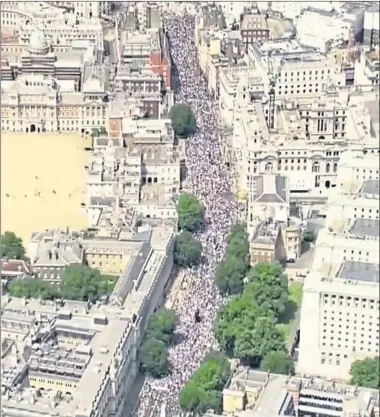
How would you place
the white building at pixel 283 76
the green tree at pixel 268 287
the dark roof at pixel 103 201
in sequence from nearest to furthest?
the green tree at pixel 268 287, the dark roof at pixel 103 201, the white building at pixel 283 76

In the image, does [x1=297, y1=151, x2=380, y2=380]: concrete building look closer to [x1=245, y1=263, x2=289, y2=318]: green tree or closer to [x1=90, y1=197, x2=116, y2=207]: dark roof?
[x1=245, y1=263, x2=289, y2=318]: green tree

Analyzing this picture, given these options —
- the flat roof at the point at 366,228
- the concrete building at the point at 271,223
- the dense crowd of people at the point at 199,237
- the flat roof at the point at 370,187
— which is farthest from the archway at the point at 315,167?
the flat roof at the point at 366,228

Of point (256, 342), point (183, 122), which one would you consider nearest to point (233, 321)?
point (256, 342)

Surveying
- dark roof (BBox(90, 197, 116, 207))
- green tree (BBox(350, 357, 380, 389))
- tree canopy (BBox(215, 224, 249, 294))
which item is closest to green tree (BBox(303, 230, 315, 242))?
tree canopy (BBox(215, 224, 249, 294))

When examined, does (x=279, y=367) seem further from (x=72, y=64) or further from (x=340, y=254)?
(x=72, y=64)

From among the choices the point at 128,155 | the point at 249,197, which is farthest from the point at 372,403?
the point at 128,155

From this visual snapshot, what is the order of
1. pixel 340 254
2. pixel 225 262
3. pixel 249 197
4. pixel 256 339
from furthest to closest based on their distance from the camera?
pixel 249 197
pixel 225 262
pixel 256 339
pixel 340 254

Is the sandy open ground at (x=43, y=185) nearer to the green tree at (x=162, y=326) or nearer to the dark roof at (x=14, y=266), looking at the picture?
the dark roof at (x=14, y=266)
